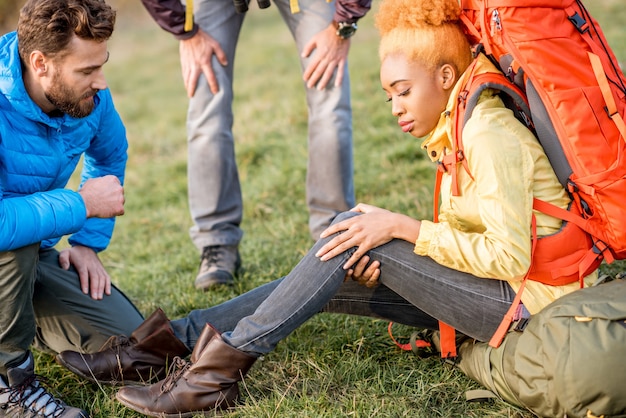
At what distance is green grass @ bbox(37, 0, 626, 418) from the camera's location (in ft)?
10.0

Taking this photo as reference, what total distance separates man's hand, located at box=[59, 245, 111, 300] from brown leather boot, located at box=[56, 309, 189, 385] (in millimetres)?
390

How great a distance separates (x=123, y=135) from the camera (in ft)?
12.5

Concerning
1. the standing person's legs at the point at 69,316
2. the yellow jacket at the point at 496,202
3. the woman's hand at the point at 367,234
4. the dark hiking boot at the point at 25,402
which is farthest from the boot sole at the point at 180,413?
the yellow jacket at the point at 496,202

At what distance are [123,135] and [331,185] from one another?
4.17ft

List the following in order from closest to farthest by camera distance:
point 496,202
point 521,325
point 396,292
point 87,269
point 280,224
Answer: point 496,202 → point 521,325 → point 396,292 → point 87,269 → point 280,224

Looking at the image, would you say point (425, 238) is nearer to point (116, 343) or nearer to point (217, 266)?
point (116, 343)

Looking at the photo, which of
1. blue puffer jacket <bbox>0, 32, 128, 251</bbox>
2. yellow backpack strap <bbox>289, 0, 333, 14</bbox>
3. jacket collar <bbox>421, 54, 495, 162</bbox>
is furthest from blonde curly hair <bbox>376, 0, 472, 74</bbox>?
blue puffer jacket <bbox>0, 32, 128, 251</bbox>

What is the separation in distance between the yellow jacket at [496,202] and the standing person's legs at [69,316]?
63.8 inches

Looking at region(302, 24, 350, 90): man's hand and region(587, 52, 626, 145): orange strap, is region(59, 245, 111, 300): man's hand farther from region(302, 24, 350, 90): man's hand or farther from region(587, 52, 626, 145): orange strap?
region(587, 52, 626, 145): orange strap

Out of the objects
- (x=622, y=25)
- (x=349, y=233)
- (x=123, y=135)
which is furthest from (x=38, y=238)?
(x=622, y=25)

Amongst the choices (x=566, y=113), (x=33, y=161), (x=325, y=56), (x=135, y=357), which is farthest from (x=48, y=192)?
(x=566, y=113)

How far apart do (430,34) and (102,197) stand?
1585 millimetres

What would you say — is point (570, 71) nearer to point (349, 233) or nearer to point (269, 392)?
point (349, 233)

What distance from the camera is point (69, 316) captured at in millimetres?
3514
